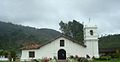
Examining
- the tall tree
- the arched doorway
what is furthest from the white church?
the tall tree

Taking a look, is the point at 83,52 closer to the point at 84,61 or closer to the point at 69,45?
the point at 69,45

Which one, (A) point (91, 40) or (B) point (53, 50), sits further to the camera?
(A) point (91, 40)

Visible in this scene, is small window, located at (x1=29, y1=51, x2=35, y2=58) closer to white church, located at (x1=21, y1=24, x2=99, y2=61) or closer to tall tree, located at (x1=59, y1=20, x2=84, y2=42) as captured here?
white church, located at (x1=21, y1=24, x2=99, y2=61)

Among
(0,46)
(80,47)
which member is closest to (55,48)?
(80,47)

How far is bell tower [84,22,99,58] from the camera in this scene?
160 feet

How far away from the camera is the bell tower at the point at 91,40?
1923 inches

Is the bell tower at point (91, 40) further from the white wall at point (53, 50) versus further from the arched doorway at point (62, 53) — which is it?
the arched doorway at point (62, 53)

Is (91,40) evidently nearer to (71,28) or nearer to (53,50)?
(53,50)

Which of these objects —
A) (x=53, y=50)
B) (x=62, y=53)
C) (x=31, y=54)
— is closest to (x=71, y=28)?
(x=62, y=53)

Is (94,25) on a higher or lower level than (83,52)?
higher

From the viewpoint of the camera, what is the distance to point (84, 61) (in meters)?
24.5

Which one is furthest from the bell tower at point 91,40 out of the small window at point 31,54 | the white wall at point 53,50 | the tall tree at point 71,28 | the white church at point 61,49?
the tall tree at point 71,28

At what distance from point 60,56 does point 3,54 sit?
38.3 feet

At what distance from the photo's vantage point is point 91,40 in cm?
4941
